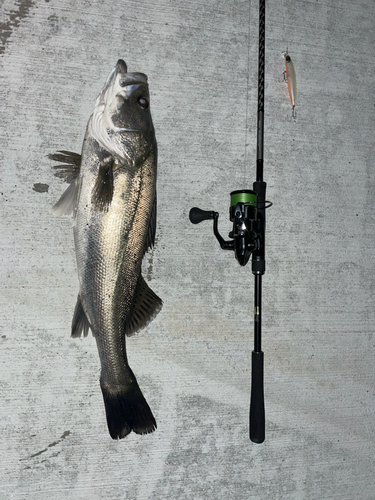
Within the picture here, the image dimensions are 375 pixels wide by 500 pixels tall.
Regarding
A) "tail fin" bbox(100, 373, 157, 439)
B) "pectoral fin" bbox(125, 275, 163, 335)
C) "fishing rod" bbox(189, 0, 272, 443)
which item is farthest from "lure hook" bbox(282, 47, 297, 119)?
"tail fin" bbox(100, 373, 157, 439)

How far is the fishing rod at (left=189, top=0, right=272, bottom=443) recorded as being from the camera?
1756 mm

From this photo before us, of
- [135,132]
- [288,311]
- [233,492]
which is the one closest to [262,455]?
[233,492]

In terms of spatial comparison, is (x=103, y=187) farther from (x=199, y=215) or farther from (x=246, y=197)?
(x=246, y=197)

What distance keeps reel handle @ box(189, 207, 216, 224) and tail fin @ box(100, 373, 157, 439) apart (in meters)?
0.77

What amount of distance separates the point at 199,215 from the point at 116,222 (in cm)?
46

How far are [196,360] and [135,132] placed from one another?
1150mm

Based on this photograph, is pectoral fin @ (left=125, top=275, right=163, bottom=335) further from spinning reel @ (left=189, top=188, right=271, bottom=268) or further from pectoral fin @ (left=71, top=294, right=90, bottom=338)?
spinning reel @ (left=189, top=188, right=271, bottom=268)

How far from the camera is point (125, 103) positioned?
1588 mm

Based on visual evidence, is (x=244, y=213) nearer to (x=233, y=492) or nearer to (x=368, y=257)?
(x=368, y=257)

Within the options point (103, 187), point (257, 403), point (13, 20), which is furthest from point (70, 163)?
point (257, 403)

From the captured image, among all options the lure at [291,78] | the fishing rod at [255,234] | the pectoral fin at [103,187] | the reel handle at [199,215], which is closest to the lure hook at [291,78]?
the lure at [291,78]

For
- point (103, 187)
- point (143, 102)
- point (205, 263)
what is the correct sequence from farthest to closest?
point (205, 263) < point (143, 102) < point (103, 187)

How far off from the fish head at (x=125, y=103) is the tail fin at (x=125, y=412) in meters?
1.05

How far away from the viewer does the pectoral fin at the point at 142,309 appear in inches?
66.7
